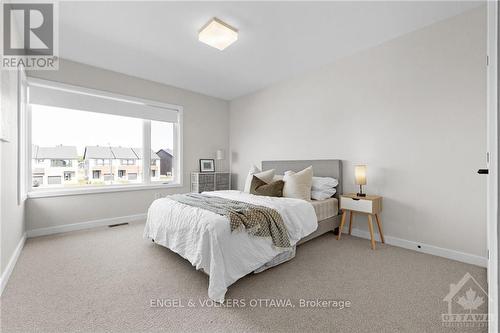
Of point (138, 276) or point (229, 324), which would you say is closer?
point (229, 324)

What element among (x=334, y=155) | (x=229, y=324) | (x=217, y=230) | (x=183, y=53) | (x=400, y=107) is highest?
(x=183, y=53)

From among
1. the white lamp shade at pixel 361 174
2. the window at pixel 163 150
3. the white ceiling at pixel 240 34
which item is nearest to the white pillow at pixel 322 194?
the white lamp shade at pixel 361 174

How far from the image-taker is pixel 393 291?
5.92 ft

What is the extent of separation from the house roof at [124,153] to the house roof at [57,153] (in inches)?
22.4

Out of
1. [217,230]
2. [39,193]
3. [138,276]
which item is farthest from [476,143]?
[39,193]

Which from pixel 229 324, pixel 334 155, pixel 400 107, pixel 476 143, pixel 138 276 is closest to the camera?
pixel 229 324

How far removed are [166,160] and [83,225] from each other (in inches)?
71.5

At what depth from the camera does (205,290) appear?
6.00 feet

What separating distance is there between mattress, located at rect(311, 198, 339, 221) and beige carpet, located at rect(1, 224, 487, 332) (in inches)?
17.2

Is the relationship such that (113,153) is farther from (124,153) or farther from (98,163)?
(98,163)

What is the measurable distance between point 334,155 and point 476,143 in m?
1.59

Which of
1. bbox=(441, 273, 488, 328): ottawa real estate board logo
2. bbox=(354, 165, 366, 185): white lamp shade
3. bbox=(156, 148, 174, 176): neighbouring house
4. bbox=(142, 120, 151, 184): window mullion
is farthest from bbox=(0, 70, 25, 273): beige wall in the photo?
bbox=(354, 165, 366, 185): white lamp shade

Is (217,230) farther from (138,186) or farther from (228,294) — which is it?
(138,186)

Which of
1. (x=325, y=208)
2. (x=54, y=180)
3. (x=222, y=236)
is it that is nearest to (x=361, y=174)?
(x=325, y=208)
